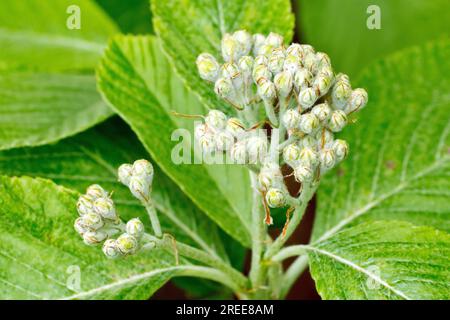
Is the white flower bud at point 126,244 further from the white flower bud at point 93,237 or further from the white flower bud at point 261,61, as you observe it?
the white flower bud at point 261,61

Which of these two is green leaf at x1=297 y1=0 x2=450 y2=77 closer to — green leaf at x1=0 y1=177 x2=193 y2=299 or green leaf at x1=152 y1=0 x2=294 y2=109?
green leaf at x1=152 y1=0 x2=294 y2=109

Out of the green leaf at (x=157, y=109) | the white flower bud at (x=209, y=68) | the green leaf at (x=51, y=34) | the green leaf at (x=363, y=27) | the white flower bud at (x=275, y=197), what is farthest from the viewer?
the green leaf at (x=363, y=27)

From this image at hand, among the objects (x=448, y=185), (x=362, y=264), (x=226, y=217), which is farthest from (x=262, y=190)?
(x=448, y=185)

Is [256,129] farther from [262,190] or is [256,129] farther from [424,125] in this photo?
[424,125]

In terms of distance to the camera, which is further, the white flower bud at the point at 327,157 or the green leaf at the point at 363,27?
the green leaf at the point at 363,27

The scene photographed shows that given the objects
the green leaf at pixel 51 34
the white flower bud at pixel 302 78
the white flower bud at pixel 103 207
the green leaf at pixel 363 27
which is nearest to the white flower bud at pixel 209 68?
the white flower bud at pixel 302 78
